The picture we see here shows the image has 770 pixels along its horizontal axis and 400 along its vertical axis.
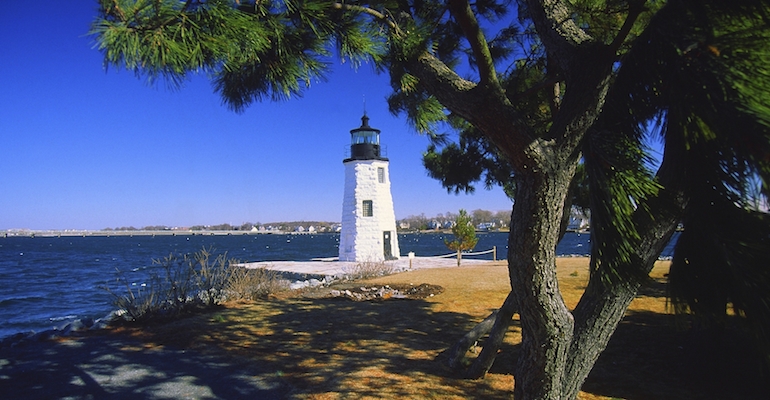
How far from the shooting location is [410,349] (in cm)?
558

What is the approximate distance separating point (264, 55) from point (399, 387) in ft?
10.6

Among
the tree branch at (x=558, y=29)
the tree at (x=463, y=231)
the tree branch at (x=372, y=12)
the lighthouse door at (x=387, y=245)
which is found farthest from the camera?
the lighthouse door at (x=387, y=245)

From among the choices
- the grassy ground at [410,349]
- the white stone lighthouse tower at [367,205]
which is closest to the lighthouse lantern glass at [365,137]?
the white stone lighthouse tower at [367,205]

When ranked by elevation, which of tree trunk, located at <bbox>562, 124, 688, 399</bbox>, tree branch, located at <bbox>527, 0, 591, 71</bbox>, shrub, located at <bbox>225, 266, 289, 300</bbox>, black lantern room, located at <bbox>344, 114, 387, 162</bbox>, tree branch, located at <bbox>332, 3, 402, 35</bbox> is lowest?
shrub, located at <bbox>225, 266, 289, 300</bbox>

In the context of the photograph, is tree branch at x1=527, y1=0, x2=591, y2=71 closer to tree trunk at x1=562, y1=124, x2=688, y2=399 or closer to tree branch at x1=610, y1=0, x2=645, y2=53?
tree branch at x1=610, y1=0, x2=645, y2=53

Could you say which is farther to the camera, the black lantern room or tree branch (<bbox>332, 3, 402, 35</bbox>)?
the black lantern room

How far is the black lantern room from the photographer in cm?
2212

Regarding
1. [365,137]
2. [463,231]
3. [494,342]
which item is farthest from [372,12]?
[365,137]

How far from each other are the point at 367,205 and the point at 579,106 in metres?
19.6

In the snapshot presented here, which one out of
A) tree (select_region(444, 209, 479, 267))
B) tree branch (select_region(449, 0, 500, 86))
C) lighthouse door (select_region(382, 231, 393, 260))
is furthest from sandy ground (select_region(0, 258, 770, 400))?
lighthouse door (select_region(382, 231, 393, 260))

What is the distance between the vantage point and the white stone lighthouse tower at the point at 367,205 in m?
21.6

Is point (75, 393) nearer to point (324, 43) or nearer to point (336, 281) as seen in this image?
point (324, 43)

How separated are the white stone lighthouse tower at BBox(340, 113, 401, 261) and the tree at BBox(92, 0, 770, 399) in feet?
56.6

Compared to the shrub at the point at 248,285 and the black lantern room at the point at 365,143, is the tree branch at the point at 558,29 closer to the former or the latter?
the shrub at the point at 248,285
